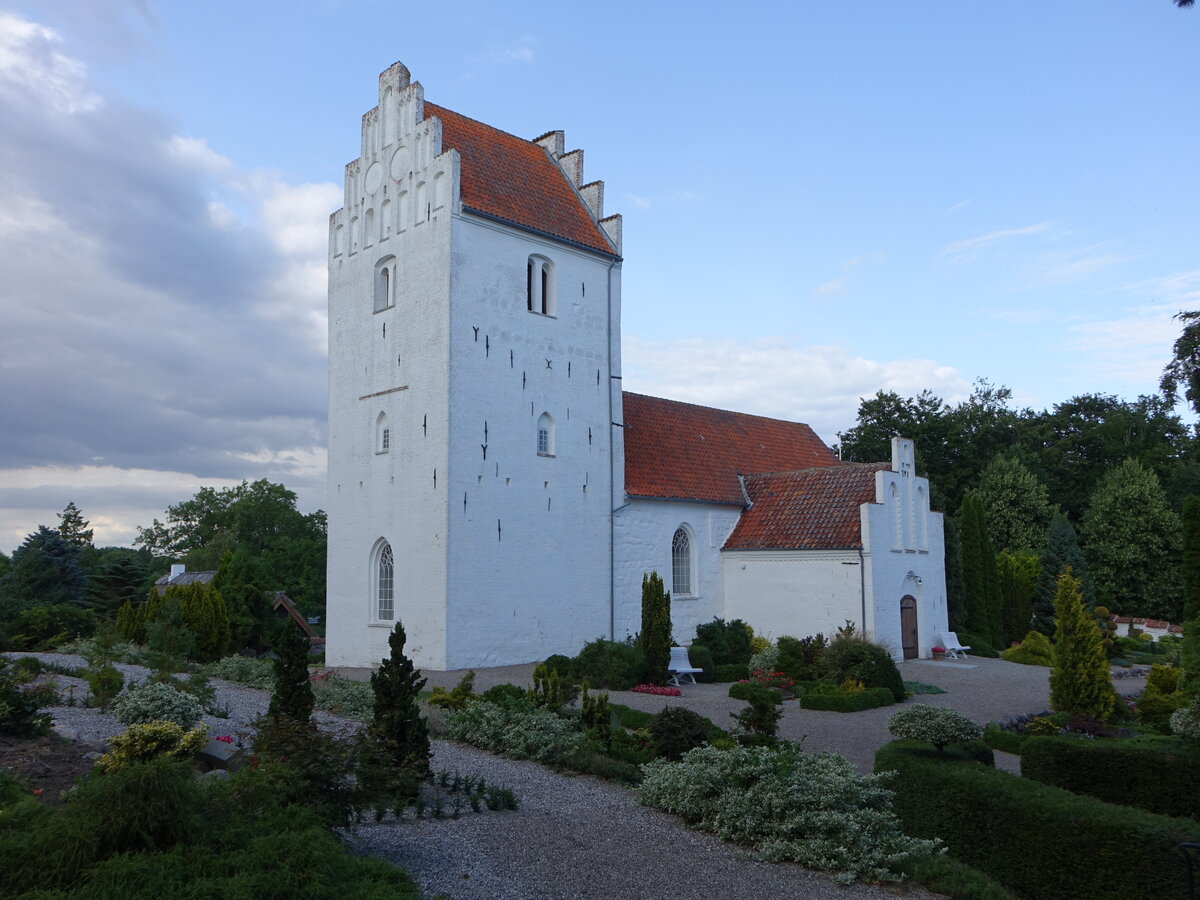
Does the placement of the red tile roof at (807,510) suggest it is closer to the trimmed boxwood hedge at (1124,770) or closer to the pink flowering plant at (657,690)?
the pink flowering plant at (657,690)

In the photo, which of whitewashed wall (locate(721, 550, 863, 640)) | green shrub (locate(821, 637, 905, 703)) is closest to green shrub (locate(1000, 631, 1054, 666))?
whitewashed wall (locate(721, 550, 863, 640))

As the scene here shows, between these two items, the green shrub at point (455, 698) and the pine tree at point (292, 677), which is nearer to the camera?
the pine tree at point (292, 677)

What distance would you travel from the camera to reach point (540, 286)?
69.2 feet

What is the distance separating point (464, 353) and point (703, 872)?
13.9 meters

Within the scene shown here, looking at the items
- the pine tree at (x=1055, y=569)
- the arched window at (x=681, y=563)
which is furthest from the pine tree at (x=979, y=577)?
the arched window at (x=681, y=563)

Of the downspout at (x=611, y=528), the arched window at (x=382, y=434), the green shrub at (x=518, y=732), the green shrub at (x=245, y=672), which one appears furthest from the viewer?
the downspout at (x=611, y=528)

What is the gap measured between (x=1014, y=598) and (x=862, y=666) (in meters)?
16.0

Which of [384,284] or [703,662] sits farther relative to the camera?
[384,284]

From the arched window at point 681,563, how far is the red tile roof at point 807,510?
1.21m

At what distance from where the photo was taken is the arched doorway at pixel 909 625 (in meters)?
22.1

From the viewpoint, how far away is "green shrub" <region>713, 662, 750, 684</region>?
1877 cm

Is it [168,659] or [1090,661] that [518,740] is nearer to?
[168,659]

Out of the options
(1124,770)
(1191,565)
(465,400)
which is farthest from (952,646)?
(1124,770)

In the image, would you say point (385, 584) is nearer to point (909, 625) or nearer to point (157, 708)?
point (157, 708)
